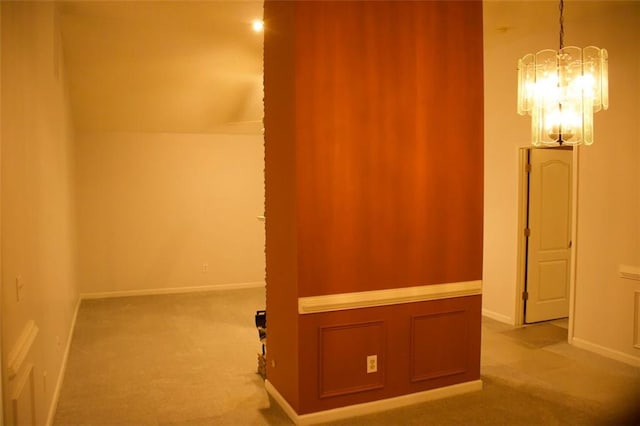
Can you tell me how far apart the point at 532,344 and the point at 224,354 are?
2.97 m

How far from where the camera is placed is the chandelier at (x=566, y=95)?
3.38 meters

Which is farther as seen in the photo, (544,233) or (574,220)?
(544,233)

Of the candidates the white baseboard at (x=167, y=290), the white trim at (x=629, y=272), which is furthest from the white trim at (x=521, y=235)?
the white baseboard at (x=167, y=290)

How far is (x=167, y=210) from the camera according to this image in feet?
25.3

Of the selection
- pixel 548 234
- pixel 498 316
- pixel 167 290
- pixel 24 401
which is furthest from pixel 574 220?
pixel 167 290

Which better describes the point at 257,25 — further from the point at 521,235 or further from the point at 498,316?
the point at 498,316

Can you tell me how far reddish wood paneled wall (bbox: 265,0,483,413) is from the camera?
3.25m

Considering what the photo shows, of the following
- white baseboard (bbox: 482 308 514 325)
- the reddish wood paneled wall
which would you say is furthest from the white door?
the reddish wood paneled wall

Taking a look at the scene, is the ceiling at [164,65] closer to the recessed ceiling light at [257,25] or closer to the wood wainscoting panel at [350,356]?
the recessed ceiling light at [257,25]

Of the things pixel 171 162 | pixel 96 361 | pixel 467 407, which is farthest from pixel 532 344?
pixel 171 162

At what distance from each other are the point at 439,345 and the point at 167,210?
5.20 metres

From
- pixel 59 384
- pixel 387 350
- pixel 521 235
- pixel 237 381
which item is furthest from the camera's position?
pixel 521 235

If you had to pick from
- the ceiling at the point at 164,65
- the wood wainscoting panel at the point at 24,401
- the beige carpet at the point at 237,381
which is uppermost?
the ceiling at the point at 164,65

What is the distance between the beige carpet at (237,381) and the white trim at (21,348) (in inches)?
40.8
